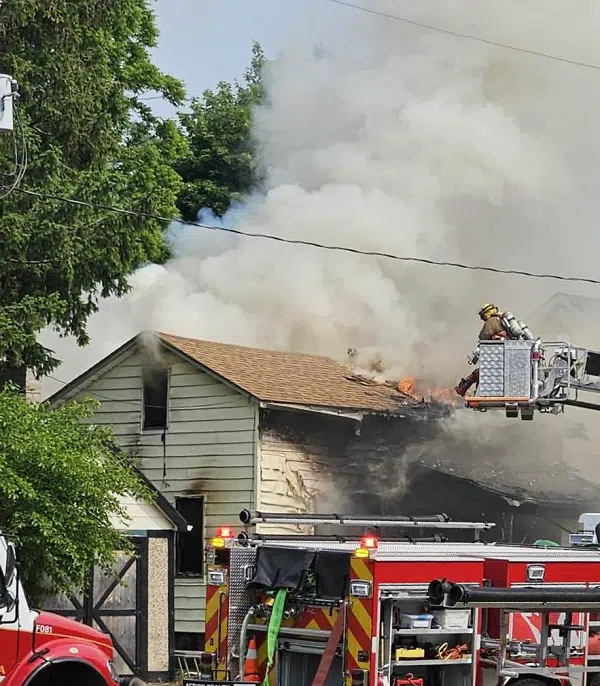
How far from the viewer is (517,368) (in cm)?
1378

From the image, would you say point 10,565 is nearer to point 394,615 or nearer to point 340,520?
point 394,615

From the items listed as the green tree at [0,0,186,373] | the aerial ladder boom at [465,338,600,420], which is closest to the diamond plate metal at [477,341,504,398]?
the aerial ladder boom at [465,338,600,420]

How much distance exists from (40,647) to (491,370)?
5925 millimetres

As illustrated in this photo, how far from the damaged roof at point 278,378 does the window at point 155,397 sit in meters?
0.51

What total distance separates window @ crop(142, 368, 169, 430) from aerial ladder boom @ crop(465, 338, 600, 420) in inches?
291

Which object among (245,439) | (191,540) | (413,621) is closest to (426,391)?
(245,439)

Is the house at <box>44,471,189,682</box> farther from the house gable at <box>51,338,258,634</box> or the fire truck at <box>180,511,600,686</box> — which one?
the fire truck at <box>180,511,600,686</box>

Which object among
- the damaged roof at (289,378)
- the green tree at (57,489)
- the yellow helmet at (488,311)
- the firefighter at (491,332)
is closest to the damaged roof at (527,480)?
the damaged roof at (289,378)

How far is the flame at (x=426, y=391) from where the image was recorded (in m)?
21.2

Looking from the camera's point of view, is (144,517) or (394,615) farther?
(144,517)

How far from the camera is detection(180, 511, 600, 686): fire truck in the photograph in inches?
379

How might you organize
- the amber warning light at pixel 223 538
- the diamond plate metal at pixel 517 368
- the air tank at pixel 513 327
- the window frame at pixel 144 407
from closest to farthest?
the amber warning light at pixel 223 538 < the diamond plate metal at pixel 517 368 < the air tank at pixel 513 327 < the window frame at pixel 144 407

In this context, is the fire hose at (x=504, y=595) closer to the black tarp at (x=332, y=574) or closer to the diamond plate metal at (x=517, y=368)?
the black tarp at (x=332, y=574)

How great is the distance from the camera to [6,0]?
18.8 metres
